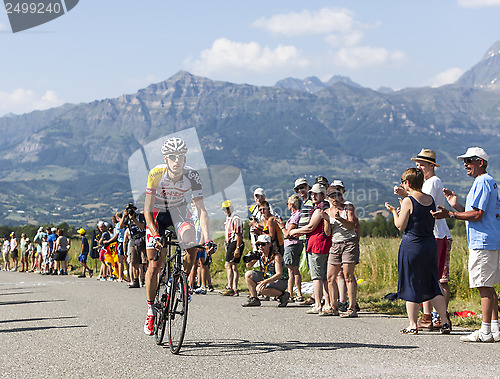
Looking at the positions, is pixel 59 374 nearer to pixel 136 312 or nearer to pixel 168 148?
pixel 168 148

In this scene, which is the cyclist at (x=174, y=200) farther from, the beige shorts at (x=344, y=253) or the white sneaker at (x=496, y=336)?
the beige shorts at (x=344, y=253)

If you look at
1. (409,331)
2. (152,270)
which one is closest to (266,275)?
(409,331)

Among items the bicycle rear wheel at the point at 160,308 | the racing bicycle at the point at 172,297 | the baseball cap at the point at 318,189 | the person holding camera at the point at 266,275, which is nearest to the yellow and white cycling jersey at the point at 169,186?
the racing bicycle at the point at 172,297

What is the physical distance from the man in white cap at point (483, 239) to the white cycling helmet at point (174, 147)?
309 centimetres

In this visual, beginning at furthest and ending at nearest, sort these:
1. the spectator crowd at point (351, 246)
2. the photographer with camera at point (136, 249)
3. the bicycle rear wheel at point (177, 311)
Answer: the photographer with camera at point (136, 249) → the spectator crowd at point (351, 246) → the bicycle rear wheel at point (177, 311)

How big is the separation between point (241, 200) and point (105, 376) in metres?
2.89

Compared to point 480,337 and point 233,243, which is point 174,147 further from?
point 233,243

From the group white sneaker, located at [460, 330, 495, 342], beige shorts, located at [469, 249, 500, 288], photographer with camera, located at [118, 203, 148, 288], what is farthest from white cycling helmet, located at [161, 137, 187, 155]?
photographer with camera, located at [118, 203, 148, 288]

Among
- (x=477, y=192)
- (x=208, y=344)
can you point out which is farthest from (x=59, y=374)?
(x=477, y=192)

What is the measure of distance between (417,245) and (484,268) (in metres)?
0.83

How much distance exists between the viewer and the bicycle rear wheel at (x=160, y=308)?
739 cm

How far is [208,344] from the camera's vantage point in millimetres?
7684

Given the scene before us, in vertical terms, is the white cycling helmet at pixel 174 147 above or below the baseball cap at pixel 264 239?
above

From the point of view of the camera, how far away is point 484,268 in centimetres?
785
